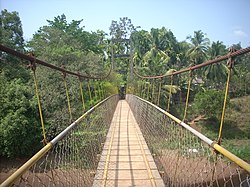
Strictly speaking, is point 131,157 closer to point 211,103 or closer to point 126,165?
point 126,165

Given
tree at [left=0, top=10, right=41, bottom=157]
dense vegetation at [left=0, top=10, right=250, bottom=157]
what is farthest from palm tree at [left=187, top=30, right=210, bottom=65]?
tree at [left=0, top=10, right=41, bottom=157]

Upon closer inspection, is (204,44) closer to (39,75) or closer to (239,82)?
(239,82)

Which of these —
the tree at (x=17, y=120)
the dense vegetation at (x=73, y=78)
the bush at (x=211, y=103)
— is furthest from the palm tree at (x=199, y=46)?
the tree at (x=17, y=120)

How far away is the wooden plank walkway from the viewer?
1835mm

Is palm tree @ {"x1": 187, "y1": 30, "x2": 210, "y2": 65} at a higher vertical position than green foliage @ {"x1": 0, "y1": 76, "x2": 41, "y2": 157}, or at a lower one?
higher

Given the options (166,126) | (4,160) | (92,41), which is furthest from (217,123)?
(166,126)

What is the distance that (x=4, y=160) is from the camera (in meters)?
8.37

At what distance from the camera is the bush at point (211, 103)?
13406 millimetres

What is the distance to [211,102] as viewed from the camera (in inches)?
532

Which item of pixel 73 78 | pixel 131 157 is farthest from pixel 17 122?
pixel 131 157

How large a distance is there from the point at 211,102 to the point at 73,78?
8232mm

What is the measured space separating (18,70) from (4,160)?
3992 mm

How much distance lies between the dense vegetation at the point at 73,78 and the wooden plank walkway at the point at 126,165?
2.59 feet

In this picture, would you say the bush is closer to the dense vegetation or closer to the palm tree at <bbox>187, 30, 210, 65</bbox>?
the dense vegetation
